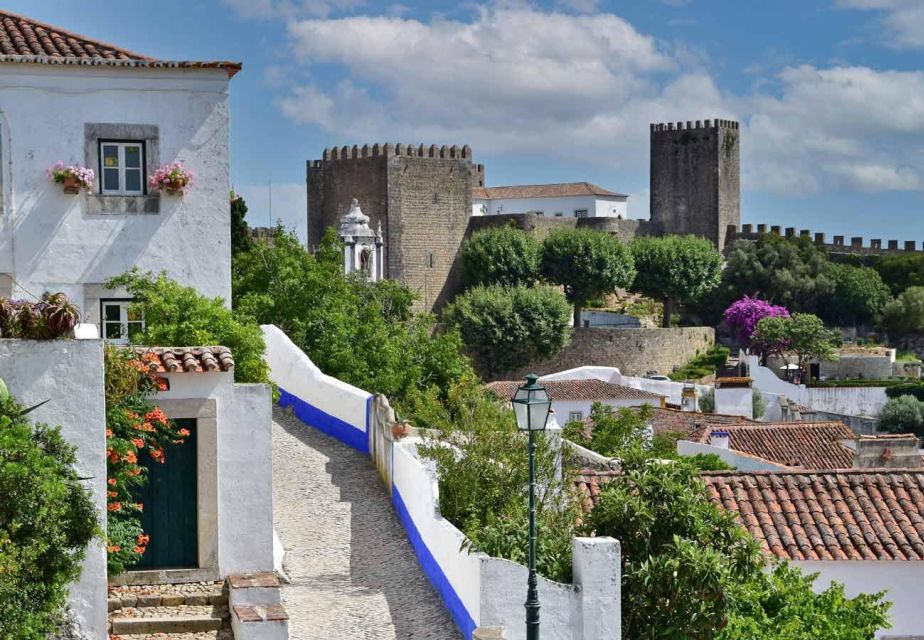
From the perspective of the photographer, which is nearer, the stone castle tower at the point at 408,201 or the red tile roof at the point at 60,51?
the red tile roof at the point at 60,51

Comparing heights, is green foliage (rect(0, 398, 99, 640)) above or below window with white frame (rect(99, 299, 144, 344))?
below

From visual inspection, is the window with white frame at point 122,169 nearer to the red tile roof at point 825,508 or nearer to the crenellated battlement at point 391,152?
the red tile roof at point 825,508

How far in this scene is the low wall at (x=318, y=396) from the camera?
17.9m

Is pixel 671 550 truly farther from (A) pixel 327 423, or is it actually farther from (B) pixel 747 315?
(B) pixel 747 315

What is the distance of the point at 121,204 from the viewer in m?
16.3

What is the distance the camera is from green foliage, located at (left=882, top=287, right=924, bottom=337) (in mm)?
66750

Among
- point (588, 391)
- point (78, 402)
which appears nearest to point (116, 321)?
point (78, 402)

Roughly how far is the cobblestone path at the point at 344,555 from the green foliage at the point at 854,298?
52.3 m

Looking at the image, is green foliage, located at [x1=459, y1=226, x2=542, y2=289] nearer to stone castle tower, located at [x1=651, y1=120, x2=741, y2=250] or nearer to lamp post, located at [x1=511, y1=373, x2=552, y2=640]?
stone castle tower, located at [x1=651, y1=120, x2=741, y2=250]

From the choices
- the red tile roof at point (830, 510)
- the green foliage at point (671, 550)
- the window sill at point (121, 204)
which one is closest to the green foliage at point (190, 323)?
the window sill at point (121, 204)

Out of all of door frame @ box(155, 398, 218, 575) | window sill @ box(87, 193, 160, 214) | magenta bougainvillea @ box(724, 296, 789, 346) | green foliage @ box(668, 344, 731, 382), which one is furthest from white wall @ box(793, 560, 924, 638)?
magenta bougainvillea @ box(724, 296, 789, 346)

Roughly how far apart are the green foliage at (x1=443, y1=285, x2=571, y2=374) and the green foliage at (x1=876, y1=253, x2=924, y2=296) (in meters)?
21.6

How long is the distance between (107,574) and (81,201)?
20.1ft

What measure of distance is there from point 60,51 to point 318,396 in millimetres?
5580
